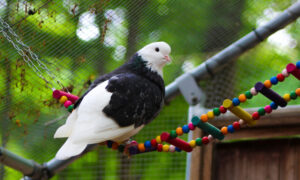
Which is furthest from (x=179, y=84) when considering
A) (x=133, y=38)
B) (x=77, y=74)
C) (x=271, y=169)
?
(x=271, y=169)

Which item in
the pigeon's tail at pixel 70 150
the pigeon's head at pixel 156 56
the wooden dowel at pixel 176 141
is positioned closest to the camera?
the pigeon's tail at pixel 70 150

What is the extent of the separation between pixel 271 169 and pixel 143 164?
2.90 ft

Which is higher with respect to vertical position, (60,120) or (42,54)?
(42,54)

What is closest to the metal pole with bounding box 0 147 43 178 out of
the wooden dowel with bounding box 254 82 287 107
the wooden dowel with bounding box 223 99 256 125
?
the wooden dowel with bounding box 223 99 256 125

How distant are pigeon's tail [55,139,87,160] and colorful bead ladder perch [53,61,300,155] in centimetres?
21

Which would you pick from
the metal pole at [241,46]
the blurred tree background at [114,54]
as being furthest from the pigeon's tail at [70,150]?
the metal pole at [241,46]

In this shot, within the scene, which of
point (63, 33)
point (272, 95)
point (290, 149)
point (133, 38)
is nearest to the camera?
point (272, 95)

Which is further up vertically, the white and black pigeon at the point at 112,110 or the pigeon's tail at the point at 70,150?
the white and black pigeon at the point at 112,110

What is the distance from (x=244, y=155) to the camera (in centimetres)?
178

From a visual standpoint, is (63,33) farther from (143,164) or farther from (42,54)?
(143,164)

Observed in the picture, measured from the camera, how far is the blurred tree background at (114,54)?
1759 millimetres

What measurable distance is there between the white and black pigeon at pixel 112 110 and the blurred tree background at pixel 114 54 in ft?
1.16

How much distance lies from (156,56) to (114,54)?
479 millimetres

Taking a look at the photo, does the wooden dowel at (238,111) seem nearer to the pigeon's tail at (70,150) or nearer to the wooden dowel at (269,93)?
the wooden dowel at (269,93)
